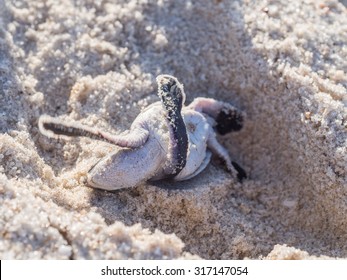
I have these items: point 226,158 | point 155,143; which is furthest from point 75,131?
point 226,158

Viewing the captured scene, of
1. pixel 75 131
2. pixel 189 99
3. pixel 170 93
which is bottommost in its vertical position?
pixel 189 99

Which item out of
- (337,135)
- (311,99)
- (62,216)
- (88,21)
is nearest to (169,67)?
(88,21)

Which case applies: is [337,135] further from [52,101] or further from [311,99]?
[52,101]

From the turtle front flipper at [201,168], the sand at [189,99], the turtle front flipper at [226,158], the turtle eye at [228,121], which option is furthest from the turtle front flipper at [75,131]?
the turtle eye at [228,121]

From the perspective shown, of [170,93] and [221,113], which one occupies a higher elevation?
[170,93]

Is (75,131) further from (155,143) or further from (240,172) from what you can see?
(240,172)

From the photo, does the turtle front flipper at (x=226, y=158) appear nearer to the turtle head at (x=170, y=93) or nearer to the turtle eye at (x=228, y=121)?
the turtle eye at (x=228, y=121)
